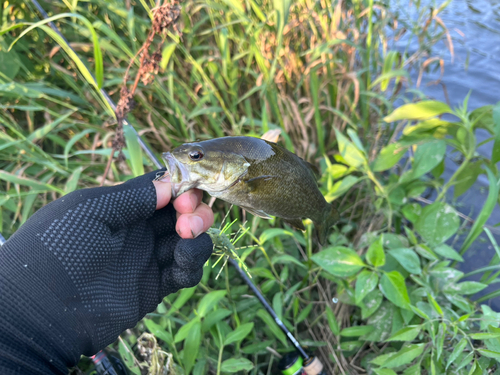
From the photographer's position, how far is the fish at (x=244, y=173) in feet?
4.75

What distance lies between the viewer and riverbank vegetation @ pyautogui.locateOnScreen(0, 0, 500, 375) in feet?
5.60

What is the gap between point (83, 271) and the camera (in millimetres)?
1330

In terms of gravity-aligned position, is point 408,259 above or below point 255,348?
above

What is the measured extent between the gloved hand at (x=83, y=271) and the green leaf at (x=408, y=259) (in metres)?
1.16

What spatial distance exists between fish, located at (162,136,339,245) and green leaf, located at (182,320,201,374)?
0.68 m

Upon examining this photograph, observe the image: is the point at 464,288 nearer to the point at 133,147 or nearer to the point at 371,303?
the point at 371,303

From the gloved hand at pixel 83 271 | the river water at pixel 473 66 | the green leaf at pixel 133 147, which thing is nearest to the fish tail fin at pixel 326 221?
the gloved hand at pixel 83 271

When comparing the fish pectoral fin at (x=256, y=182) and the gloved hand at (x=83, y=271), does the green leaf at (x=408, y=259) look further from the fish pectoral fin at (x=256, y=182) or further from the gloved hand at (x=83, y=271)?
the gloved hand at (x=83, y=271)

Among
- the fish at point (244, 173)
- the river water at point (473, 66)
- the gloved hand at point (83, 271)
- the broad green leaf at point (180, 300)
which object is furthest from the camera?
the river water at point (473, 66)

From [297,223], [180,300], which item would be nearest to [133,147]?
[180,300]

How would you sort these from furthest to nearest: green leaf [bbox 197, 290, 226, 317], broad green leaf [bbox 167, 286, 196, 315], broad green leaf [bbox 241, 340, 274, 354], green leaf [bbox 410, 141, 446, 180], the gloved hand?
green leaf [bbox 410, 141, 446, 180]
broad green leaf [bbox 241, 340, 274, 354]
broad green leaf [bbox 167, 286, 196, 315]
green leaf [bbox 197, 290, 226, 317]
the gloved hand

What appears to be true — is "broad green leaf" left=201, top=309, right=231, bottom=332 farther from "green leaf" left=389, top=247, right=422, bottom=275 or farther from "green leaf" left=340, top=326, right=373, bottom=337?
"green leaf" left=389, top=247, right=422, bottom=275

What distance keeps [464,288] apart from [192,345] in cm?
152

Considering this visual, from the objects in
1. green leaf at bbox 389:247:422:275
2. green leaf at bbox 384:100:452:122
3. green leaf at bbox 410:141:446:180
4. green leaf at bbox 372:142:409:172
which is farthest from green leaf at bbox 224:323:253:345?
green leaf at bbox 384:100:452:122
